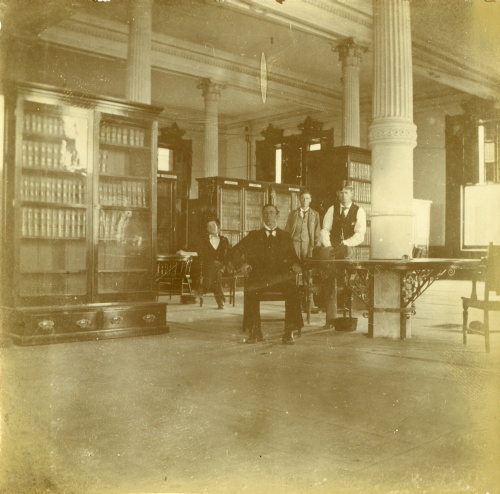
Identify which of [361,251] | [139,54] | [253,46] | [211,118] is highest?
[253,46]

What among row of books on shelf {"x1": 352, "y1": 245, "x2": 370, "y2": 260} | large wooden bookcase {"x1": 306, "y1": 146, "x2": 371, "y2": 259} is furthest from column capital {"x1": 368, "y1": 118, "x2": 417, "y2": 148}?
row of books on shelf {"x1": 352, "y1": 245, "x2": 370, "y2": 260}

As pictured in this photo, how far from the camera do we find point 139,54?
32.2 ft

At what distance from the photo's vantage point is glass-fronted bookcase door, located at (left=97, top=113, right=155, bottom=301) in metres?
6.38

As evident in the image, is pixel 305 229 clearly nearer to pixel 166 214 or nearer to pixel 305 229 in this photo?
pixel 305 229

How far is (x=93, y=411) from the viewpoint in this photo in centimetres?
338

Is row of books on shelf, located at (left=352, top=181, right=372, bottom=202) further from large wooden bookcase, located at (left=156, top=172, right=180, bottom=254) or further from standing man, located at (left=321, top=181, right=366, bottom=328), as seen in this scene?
large wooden bookcase, located at (left=156, top=172, right=180, bottom=254)

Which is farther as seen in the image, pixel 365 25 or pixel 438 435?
pixel 365 25

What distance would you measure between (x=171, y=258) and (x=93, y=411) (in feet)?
20.2

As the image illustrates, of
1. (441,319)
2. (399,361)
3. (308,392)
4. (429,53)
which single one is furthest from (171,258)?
(429,53)

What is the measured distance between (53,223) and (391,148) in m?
3.79

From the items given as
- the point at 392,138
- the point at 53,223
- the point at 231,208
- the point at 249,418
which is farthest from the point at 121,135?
the point at 231,208

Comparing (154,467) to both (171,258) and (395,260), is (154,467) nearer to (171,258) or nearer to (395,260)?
(395,260)

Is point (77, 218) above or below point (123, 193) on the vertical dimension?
below

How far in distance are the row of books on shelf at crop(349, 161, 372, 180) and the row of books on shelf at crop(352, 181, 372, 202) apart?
0.41 feet
